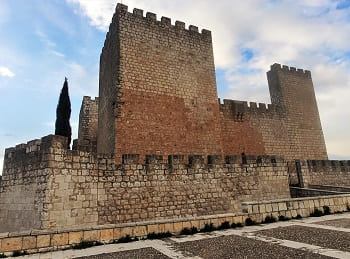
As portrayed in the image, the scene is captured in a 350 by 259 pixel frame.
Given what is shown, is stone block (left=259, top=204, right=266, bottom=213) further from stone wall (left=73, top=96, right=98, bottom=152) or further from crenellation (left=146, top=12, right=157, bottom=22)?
stone wall (left=73, top=96, right=98, bottom=152)

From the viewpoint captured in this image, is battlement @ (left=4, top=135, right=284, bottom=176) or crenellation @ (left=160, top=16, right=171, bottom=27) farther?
crenellation @ (left=160, top=16, right=171, bottom=27)

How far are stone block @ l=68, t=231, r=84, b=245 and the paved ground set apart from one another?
0.97 ft

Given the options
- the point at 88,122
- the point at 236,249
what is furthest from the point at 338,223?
the point at 88,122

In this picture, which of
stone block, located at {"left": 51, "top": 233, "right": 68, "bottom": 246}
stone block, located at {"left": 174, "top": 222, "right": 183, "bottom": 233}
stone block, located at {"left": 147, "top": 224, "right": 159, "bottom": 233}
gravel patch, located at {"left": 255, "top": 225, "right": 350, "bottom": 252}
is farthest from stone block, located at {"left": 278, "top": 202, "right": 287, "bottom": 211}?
stone block, located at {"left": 51, "top": 233, "right": 68, "bottom": 246}

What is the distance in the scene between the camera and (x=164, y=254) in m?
4.45

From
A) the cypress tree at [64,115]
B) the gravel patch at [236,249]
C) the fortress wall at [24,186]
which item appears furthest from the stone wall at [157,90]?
the gravel patch at [236,249]

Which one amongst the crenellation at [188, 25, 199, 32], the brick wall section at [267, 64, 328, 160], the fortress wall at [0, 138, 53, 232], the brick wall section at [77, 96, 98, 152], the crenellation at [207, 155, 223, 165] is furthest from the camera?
the brick wall section at [267, 64, 328, 160]

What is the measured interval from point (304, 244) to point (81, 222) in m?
5.72

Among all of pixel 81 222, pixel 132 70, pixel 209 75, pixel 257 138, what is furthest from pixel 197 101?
pixel 81 222

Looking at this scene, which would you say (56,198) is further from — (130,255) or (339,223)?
(339,223)

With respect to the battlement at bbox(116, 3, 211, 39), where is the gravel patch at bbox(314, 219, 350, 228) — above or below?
below

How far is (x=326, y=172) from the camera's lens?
1420 cm

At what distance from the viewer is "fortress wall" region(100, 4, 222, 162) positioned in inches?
423

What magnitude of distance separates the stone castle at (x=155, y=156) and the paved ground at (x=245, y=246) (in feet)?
2.52
